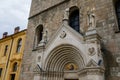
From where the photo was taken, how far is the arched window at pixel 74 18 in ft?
30.5

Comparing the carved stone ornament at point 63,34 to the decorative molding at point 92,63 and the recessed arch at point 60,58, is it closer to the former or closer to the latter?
the recessed arch at point 60,58

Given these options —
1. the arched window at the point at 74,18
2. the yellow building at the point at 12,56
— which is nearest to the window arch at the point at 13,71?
the yellow building at the point at 12,56

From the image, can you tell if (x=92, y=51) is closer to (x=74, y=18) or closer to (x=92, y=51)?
(x=92, y=51)

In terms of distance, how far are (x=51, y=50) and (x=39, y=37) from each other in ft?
12.4

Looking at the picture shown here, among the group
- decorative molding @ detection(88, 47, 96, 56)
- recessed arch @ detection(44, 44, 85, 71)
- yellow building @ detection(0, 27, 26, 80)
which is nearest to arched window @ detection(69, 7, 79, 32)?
recessed arch @ detection(44, 44, 85, 71)

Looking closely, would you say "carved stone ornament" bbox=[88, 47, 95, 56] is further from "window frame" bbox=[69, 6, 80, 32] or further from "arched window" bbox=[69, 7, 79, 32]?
"arched window" bbox=[69, 7, 79, 32]

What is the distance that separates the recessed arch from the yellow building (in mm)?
6675

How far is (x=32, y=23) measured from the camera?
477 inches

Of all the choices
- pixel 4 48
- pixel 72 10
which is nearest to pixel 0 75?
pixel 4 48

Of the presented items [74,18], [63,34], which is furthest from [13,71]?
[63,34]

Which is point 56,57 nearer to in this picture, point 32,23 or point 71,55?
point 71,55

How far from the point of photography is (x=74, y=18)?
9.55 m

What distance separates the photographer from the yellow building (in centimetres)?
1427

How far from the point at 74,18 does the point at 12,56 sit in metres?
9.01
